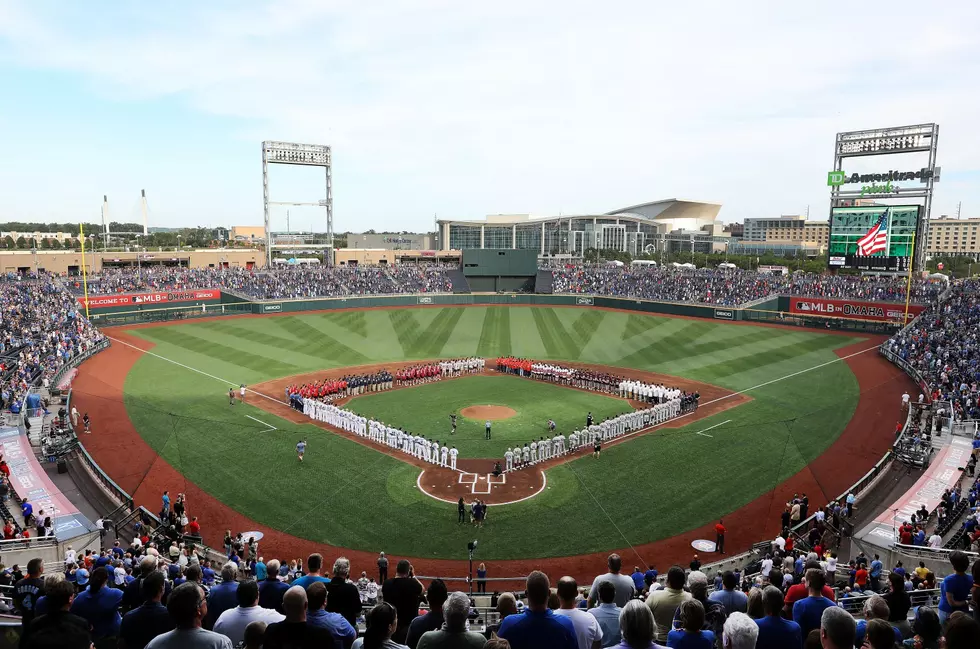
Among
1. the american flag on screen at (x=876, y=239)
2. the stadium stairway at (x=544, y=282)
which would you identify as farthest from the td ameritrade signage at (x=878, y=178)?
the stadium stairway at (x=544, y=282)

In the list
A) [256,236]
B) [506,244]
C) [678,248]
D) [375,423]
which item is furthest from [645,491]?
[256,236]

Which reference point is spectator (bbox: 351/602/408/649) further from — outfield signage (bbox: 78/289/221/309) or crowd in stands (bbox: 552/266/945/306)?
crowd in stands (bbox: 552/266/945/306)

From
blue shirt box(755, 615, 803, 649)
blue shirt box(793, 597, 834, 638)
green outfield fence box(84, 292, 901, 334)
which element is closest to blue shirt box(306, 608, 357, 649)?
blue shirt box(755, 615, 803, 649)

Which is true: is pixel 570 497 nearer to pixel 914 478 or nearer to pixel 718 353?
pixel 914 478

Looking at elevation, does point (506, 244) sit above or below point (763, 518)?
above

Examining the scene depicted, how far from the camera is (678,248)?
157m

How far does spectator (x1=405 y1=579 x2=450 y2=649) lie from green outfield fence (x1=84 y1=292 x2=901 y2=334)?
51.8 m

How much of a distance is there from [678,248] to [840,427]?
136 metres

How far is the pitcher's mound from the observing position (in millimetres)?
28188

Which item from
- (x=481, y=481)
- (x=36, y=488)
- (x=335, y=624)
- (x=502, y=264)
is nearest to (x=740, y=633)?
(x=335, y=624)

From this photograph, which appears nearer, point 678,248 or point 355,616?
point 355,616

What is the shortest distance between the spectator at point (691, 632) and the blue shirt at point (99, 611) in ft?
16.8

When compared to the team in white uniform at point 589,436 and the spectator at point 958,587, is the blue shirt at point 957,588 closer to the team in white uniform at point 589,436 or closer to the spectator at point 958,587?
the spectator at point 958,587

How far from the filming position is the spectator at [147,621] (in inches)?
201
